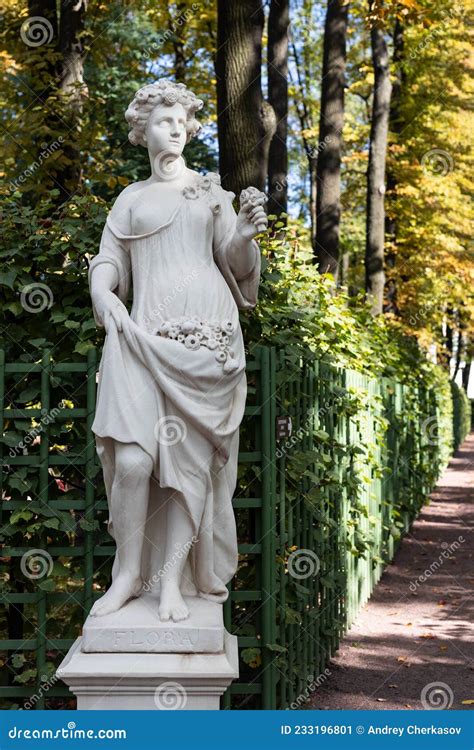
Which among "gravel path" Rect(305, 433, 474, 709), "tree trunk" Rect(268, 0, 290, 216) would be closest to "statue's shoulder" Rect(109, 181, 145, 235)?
"gravel path" Rect(305, 433, 474, 709)

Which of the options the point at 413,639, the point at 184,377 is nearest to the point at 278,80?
the point at 413,639

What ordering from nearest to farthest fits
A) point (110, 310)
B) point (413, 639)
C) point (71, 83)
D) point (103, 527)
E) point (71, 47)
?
1. point (110, 310)
2. point (103, 527)
3. point (413, 639)
4. point (71, 83)
5. point (71, 47)

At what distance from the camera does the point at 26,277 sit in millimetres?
6012

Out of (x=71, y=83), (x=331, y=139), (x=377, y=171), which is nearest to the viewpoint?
(x=71, y=83)

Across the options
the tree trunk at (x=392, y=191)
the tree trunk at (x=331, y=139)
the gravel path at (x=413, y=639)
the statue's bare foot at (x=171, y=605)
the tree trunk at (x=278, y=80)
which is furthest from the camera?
the tree trunk at (x=392, y=191)

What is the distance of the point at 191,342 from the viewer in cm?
444
